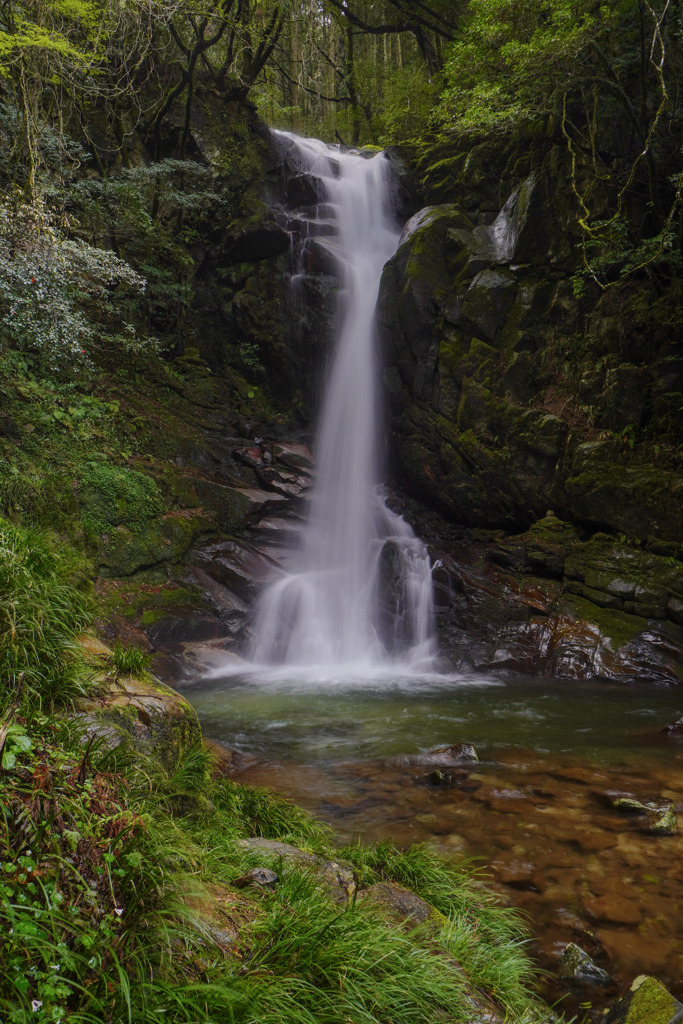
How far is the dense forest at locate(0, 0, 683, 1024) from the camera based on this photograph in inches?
82.7

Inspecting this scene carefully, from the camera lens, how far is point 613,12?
10141 mm

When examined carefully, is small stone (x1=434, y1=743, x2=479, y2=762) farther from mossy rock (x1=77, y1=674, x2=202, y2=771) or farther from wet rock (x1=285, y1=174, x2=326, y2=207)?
wet rock (x1=285, y1=174, x2=326, y2=207)

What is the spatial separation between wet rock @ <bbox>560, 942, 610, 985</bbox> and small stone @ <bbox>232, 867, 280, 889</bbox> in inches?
65.6

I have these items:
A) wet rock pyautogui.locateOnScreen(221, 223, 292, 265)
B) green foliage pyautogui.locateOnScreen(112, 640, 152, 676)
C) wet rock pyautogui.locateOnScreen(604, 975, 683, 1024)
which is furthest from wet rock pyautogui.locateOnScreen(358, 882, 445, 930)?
wet rock pyautogui.locateOnScreen(221, 223, 292, 265)

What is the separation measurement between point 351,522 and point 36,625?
10473mm

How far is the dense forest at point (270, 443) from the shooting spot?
6.89 feet

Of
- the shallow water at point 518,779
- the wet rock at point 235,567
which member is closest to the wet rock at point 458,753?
the shallow water at point 518,779

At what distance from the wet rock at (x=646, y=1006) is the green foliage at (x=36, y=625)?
2996 mm

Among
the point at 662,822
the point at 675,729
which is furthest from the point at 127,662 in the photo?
the point at 675,729

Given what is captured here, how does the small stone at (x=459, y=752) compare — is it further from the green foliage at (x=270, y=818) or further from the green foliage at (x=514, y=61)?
the green foliage at (x=514, y=61)

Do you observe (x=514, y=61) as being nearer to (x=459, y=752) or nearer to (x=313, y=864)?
(x=459, y=752)

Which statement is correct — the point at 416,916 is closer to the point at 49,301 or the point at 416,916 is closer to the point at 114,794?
the point at 114,794

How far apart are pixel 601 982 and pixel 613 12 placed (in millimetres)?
13788

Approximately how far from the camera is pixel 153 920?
6.34 feet
